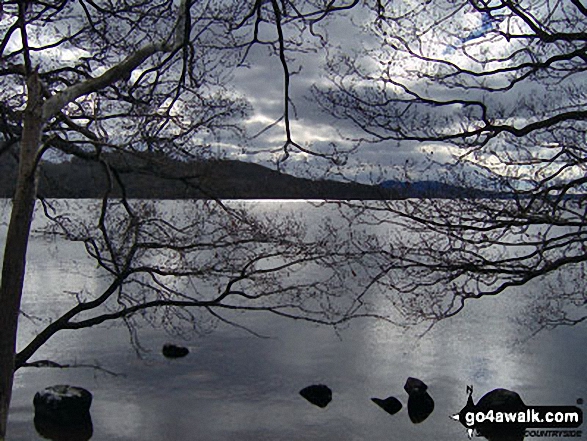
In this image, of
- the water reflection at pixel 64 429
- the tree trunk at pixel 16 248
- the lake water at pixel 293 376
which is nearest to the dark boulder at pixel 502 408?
the lake water at pixel 293 376

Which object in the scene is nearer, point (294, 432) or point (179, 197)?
point (179, 197)

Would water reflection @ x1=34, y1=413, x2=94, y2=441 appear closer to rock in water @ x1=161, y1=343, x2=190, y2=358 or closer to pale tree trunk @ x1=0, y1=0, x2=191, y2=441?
rock in water @ x1=161, y1=343, x2=190, y2=358

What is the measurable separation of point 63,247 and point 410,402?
180ft

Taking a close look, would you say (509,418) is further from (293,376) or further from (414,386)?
(293,376)

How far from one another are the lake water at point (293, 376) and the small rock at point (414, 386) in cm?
46

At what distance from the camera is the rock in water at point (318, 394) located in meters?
20.2

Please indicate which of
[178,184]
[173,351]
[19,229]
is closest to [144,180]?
[178,184]

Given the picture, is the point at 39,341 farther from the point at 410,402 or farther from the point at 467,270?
the point at 410,402

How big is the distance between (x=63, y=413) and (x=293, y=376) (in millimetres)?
8927

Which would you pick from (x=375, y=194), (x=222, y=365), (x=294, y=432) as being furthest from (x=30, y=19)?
(x=222, y=365)

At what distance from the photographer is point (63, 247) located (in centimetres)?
6500

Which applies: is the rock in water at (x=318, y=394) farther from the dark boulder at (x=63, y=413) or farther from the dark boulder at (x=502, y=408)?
the dark boulder at (x=63, y=413)

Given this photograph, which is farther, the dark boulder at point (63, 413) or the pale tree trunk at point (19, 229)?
the dark boulder at point (63, 413)

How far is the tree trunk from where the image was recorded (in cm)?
504
